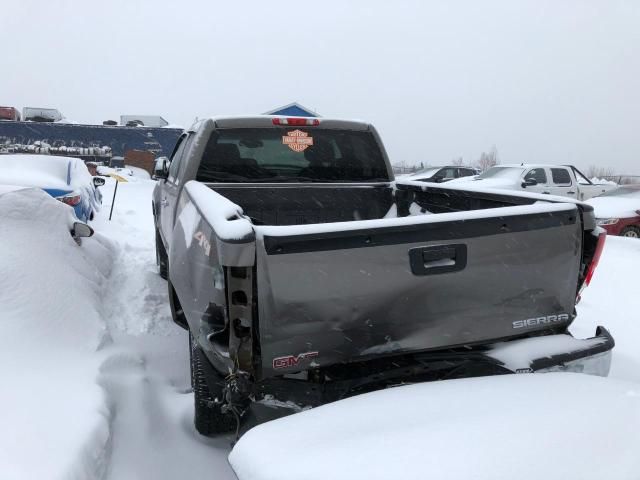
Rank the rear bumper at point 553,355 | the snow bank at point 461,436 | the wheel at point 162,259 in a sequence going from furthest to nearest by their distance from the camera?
→ the wheel at point 162,259 < the rear bumper at point 553,355 < the snow bank at point 461,436

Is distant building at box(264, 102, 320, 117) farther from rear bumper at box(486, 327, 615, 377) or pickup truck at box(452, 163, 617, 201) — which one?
rear bumper at box(486, 327, 615, 377)

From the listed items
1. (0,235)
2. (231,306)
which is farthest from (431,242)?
(0,235)

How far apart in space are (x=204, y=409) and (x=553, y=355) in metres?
1.97

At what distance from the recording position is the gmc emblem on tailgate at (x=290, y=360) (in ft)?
7.12

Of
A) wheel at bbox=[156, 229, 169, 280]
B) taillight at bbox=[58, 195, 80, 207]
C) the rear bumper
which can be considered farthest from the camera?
taillight at bbox=[58, 195, 80, 207]

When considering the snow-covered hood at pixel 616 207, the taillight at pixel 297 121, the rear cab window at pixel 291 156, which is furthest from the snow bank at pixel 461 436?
the snow-covered hood at pixel 616 207

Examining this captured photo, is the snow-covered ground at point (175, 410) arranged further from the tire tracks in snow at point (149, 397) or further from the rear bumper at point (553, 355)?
the rear bumper at point (553, 355)

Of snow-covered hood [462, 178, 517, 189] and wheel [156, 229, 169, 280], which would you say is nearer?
wheel [156, 229, 169, 280]

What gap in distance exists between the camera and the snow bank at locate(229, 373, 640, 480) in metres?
1.52

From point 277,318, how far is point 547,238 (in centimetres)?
152

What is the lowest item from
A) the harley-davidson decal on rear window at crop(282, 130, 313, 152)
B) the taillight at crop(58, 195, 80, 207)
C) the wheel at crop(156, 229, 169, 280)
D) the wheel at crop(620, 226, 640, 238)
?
the wheel at crop(620, 226, 640, 238)

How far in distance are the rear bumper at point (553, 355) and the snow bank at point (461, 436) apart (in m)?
0.38

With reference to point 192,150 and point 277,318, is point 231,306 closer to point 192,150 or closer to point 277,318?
point 277,318

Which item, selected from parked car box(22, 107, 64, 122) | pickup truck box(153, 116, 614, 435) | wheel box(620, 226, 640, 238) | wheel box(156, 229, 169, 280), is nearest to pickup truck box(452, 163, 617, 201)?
wheel box(620, 226, 640, 238)
